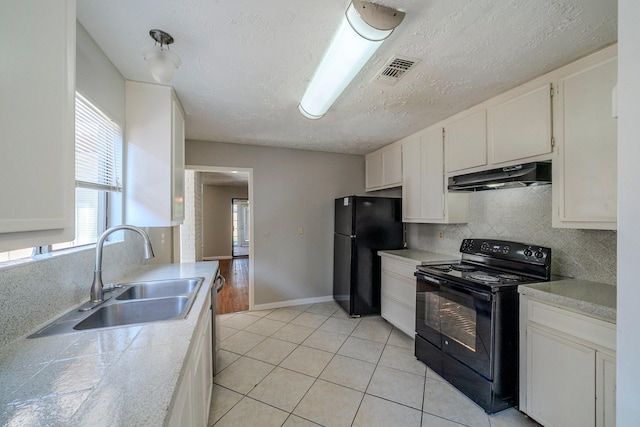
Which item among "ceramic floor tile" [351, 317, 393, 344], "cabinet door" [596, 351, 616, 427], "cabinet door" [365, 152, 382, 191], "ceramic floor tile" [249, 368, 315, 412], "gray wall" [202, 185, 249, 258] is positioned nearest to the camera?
"cabinet door" [596, 351, 616, 427]

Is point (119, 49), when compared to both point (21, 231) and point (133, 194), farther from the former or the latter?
point (21, 231)

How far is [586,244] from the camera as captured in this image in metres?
1.77

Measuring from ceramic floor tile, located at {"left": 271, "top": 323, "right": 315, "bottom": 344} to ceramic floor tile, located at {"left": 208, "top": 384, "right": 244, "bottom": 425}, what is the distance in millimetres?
877

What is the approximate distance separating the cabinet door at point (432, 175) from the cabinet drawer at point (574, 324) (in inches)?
46.8

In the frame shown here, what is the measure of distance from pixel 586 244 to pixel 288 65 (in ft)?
7.88

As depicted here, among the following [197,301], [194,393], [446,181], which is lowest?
[194,393]

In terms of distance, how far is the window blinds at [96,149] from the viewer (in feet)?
4.43

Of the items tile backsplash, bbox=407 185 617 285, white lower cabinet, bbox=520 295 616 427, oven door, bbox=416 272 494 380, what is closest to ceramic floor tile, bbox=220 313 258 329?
oven door, bbox=416 272 494 380

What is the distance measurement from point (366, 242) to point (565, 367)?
6.77 ft

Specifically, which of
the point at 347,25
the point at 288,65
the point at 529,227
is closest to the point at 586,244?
the point at 529,227

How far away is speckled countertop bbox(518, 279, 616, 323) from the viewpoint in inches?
50.8

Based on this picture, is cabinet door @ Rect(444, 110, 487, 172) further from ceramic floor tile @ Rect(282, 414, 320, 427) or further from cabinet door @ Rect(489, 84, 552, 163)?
ceramic floor tile @ Rect(282, 414, 320, 427)

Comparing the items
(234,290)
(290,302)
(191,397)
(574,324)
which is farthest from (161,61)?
(234,290)

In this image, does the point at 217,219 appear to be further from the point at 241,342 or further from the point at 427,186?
the point at 427,186
